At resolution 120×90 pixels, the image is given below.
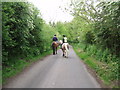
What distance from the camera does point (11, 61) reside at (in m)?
10.8

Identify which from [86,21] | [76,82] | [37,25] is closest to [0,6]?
[76,82]

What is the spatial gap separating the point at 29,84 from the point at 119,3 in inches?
212

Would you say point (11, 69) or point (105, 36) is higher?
point (105, 36)

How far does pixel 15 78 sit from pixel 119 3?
19.9ft

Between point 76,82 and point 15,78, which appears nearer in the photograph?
point 76,82

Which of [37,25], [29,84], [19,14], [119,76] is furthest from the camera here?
[37,25]

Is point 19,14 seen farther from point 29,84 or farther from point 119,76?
point 119,76

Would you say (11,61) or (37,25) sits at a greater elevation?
(37,25)

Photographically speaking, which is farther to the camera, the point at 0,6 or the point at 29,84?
the point at 0,6

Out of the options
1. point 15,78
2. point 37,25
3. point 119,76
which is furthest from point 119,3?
point 37,25

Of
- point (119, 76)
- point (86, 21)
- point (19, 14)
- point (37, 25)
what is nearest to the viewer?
point (119, 76)

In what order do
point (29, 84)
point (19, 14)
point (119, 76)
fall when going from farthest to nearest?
point (19, 14) < point (119, 76) < point (29, 84)

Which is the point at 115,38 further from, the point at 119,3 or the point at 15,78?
the point at 15,78

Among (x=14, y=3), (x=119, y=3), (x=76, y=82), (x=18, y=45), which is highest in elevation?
(x=14, y=3)
